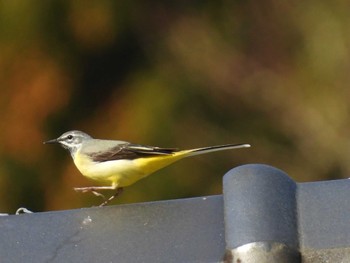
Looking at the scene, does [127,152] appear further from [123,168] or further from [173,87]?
[173,87]

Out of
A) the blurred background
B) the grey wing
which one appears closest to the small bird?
the grey wing

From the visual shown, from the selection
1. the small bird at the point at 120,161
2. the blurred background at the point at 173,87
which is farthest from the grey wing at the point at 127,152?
the blurred background at the point at 173,87

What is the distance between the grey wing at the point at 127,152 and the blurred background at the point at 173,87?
3782 mm

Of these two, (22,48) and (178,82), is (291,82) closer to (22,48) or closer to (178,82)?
(178,82)

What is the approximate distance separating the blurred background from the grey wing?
12.4ft

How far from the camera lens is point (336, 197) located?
2.87 metres

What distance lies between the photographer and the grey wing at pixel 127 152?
450cm

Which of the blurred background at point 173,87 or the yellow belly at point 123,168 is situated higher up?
the yellow belly at point 123,168

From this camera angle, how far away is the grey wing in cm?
450

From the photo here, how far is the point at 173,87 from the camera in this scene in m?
9.81

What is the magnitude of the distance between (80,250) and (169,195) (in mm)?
6054

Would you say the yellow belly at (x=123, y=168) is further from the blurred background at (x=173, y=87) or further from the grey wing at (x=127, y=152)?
the blurred background at (x=173, y=87)

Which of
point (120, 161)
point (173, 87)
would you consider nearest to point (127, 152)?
point (120, 161)

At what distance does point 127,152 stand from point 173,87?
519 centimetres
